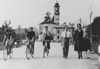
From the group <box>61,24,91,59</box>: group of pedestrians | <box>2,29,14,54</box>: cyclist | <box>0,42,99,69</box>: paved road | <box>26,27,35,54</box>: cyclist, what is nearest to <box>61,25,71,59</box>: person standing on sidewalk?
<box>61,24,91,59</box>: group of pedestrians

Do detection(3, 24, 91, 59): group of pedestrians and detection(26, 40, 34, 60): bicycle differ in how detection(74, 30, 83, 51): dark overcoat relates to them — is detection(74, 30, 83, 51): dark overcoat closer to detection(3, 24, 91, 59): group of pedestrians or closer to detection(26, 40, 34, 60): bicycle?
detection(3, 24, 91, 59): group of pedestrians

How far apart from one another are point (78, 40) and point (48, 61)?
0.87m

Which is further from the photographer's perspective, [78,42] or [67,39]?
[67,39]

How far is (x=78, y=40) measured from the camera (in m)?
6.53

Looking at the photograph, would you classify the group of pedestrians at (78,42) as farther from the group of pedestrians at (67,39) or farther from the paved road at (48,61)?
the paved road at (48,61)

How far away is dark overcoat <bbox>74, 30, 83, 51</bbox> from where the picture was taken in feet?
21.0

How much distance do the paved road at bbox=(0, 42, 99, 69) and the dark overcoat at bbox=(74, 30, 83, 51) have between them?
0.15m

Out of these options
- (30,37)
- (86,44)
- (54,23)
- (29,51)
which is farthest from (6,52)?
(86,44)

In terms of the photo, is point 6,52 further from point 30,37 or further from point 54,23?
point 54,23

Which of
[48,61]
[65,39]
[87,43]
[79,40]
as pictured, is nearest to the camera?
[48,61]

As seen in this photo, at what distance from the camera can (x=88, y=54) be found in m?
6.49

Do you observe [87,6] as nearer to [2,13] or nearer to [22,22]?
[22,22]

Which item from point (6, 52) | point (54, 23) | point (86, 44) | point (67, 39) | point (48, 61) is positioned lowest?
point (48, 61)

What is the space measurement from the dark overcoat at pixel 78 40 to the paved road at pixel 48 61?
0.48 ft
